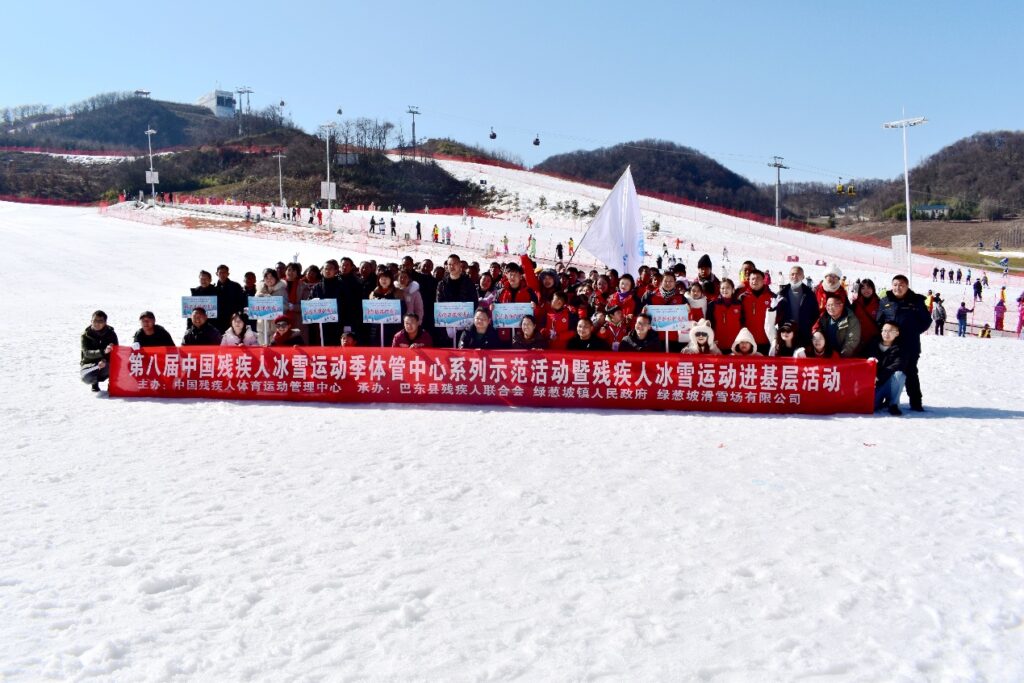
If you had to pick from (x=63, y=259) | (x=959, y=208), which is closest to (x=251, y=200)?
(x=63, y=259)

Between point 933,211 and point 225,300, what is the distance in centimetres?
8869

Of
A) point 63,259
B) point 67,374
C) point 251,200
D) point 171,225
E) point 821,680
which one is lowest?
point 821,680

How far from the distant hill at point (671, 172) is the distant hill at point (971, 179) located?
18374 millimetres

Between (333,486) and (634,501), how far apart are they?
2276 mm

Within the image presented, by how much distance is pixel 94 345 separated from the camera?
9.36 m

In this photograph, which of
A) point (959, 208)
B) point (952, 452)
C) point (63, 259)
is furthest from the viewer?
point (959, 208)

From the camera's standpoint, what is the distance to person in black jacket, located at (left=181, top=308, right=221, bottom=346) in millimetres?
9383

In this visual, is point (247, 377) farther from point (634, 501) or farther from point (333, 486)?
point (634, 501)

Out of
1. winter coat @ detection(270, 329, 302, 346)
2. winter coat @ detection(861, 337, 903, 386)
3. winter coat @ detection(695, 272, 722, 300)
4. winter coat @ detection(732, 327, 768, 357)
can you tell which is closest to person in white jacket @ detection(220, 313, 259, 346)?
winter coat @ detection(270, 329, 302, 346)

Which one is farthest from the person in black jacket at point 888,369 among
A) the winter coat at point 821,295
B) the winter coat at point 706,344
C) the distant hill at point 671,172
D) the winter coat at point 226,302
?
the distant hill at point 671,172

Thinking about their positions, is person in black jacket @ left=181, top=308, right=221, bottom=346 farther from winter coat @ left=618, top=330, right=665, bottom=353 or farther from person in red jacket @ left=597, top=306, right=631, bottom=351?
winter coat @ left=618, top=330, right=665, bottom=353

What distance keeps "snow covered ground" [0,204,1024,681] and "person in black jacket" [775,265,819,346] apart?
4.17 ft

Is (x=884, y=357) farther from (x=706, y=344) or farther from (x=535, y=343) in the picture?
(x=535, y=343)

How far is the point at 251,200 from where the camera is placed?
68.9 meters
